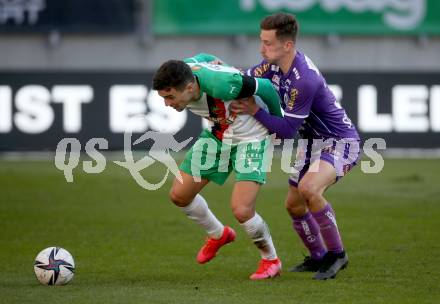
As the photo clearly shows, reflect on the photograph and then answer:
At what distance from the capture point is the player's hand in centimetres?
885

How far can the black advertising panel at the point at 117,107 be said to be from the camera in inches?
887

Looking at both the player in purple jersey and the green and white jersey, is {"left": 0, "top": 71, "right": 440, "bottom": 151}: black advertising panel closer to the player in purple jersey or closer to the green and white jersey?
→ the player in purple jersey

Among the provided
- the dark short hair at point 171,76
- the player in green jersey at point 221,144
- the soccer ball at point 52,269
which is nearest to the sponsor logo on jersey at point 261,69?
the player in green jersey at point 221,144

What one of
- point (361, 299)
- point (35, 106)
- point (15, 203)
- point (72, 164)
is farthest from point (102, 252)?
point (35, 106)

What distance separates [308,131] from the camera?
30.6ft

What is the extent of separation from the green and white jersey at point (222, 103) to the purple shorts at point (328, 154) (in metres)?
0.45

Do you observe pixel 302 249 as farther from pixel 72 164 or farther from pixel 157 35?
pixel 157 35

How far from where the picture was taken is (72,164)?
19844 mm

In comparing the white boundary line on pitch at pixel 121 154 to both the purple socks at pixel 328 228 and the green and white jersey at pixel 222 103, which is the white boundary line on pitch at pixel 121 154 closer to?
the green and white jersey at pixel 222 103

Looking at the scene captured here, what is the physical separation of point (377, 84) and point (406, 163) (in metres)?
2.34

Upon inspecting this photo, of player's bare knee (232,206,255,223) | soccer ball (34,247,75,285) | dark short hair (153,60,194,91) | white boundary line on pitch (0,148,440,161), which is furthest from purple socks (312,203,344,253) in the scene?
white boundary line on pitch (0,148,440,161)

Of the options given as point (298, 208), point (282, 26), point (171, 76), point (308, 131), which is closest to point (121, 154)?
point (298, 208)

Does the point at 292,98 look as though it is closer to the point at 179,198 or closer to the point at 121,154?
the point at 179,198

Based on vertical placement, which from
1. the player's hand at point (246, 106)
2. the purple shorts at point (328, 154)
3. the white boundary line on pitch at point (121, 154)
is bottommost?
the white boundary line on pitch at point (121, 154)
